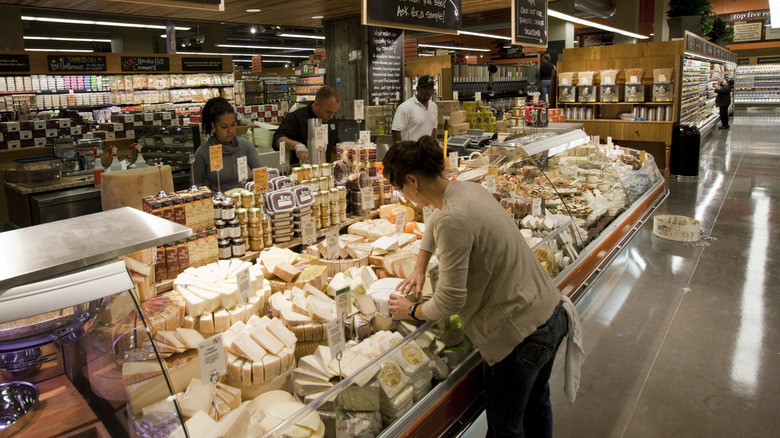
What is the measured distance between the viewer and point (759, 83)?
1107 inches

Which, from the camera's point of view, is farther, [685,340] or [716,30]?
[716,30]

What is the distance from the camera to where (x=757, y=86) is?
28.2 meters

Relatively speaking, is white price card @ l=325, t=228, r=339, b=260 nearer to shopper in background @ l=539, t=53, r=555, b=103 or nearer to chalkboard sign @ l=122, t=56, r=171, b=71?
shopper in background @ l=539, t=53, r=555, b=103

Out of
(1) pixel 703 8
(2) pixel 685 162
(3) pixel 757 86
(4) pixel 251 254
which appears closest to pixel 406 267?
(4) pixel 251 254

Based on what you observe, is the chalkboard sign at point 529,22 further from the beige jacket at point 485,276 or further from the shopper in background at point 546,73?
the beige jacket at point 485,276

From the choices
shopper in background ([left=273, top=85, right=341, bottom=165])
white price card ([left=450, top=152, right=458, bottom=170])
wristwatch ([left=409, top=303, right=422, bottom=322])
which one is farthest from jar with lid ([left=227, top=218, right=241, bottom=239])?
white price card ([left=450, top=152, right=458, bottom=170])

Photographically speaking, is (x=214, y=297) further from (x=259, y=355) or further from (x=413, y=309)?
(x=413, y=309)

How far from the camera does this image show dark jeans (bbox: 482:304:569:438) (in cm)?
230

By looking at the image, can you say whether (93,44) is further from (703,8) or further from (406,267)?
(406,267)

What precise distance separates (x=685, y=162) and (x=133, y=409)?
1105 cm

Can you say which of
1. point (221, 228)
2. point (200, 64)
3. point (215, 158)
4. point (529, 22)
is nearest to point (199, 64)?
point (200, 64)

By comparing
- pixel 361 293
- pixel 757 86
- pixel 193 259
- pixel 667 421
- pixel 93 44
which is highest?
pixel 93 44

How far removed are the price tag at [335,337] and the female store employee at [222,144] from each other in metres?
2.12

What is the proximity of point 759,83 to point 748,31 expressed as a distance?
3.50 meters
